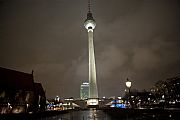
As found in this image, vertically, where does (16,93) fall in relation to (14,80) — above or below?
below

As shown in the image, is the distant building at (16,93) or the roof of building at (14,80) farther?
the roof of building at (14,80)

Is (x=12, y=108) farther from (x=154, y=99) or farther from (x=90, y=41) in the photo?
(x=90, y=41)

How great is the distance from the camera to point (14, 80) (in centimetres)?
7656

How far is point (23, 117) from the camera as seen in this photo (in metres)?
39.7

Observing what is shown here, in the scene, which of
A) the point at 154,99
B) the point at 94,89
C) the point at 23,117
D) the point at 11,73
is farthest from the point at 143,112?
the point at 94,89

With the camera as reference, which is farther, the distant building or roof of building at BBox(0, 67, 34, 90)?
roof of building at BBox(0, 67, 34, 90)

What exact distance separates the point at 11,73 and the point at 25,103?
37.3ft

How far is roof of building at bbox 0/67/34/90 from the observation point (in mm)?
70581

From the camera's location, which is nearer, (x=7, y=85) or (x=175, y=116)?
(x=175, y=116)

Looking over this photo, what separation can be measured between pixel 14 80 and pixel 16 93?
527cm

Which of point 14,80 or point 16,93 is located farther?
point 14,80

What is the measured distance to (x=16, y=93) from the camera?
73375 millimetres

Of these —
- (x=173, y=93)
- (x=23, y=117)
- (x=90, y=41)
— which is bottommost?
(x=23, y=117)

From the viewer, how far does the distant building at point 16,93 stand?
6662cm
